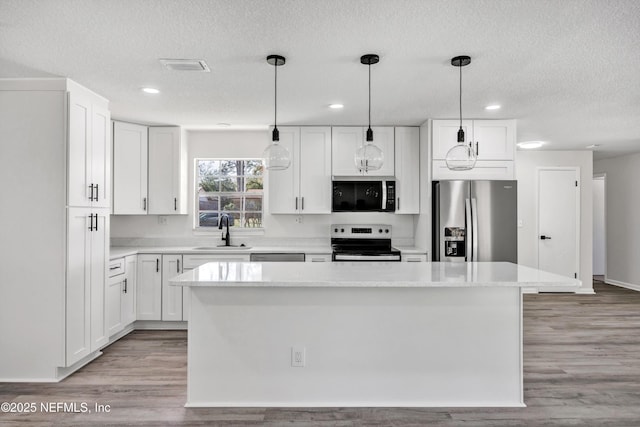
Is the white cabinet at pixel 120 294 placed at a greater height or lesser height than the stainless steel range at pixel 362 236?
lesser

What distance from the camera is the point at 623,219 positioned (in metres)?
6.69

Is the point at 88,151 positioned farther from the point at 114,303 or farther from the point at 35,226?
the point at 114,303

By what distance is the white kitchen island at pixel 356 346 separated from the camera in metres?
2.54

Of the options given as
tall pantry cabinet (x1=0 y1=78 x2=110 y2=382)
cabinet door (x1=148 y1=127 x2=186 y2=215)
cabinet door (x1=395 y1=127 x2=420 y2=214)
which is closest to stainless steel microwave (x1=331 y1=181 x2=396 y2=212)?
cabinet door (x1=395 y1=127 x2=420 y2=214)

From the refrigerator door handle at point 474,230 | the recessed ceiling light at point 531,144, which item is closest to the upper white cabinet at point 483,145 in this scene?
the refrigerator door handle at point 474,230

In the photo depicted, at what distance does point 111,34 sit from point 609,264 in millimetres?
8266

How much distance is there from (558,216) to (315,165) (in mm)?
4221

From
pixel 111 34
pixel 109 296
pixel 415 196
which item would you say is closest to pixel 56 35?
pixel 111 34

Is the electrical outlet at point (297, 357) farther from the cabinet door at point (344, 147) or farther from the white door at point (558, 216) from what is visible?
the white door at point (558, 216)

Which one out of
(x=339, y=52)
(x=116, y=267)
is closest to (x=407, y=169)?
(x=339, y=52)

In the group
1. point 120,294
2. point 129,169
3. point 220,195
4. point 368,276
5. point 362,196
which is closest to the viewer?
point 368,276

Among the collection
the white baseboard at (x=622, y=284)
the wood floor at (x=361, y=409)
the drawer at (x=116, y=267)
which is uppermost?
the drawer at (x=116, y=267)

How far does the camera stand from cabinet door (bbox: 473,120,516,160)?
4.28m

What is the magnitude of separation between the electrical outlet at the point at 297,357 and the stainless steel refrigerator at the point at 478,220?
2.16 m
